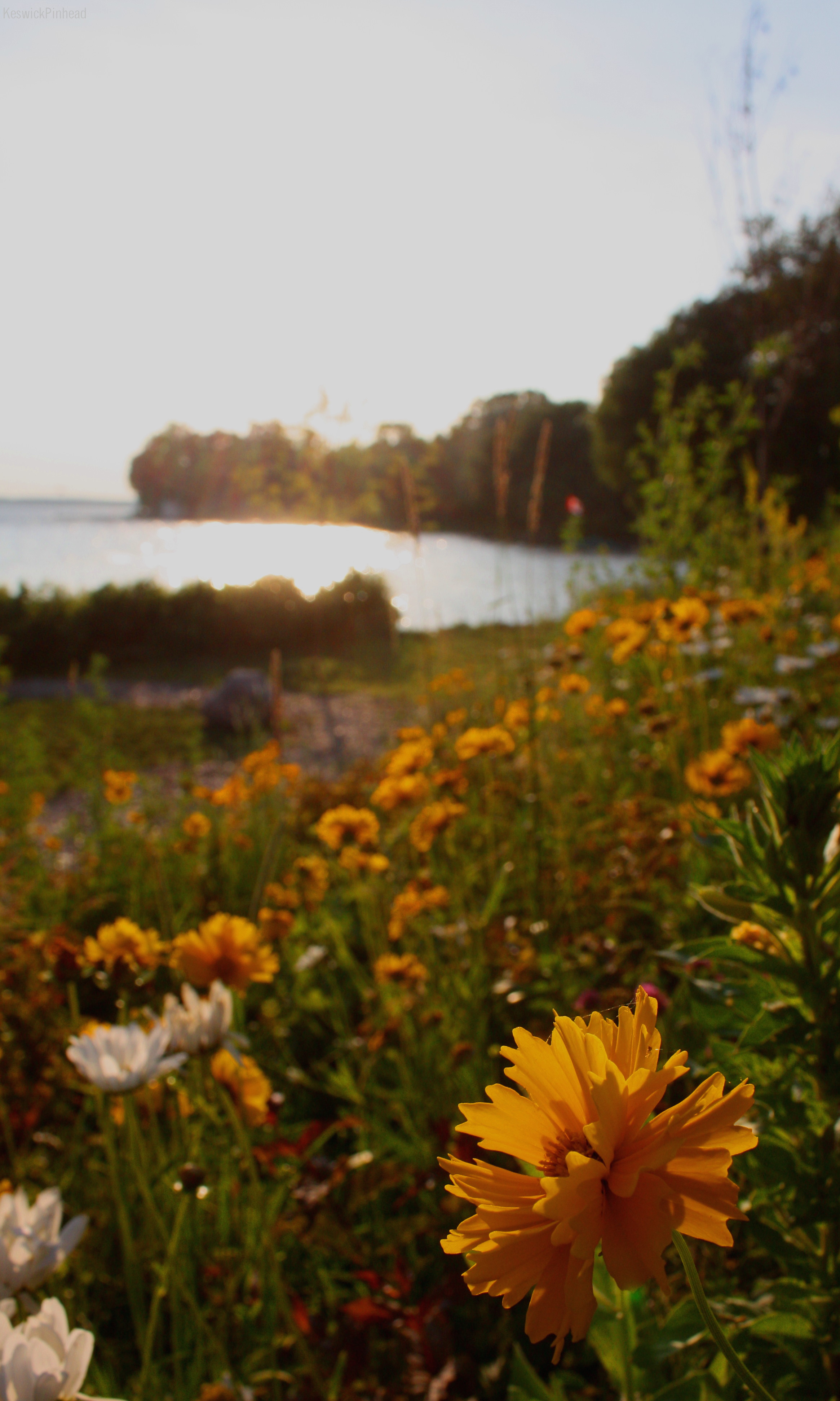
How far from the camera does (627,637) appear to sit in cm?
286

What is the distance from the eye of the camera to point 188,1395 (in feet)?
3.45

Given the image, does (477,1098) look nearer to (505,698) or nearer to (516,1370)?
(516,1370)

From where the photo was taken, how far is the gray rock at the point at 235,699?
658cm

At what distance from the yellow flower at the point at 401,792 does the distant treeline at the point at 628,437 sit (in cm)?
708

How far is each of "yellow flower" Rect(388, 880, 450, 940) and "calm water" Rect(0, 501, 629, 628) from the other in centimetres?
271

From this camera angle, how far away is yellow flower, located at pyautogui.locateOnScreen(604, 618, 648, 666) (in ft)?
8.47

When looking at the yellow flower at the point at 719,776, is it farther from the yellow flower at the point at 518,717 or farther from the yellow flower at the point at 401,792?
the yellow flower at the point at 518,717

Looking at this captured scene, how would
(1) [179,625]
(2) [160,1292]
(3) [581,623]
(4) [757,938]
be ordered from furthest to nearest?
(1) [179,625] < (3) [581,623] < (2) [160,1292] < (4) [757,938]

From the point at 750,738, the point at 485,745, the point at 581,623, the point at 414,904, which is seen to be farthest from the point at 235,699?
the point at 750,738

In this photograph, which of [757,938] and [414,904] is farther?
[414,904]

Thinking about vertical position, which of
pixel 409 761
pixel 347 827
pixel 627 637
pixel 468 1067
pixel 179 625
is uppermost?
pixel 627 637

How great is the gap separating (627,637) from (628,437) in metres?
16.2

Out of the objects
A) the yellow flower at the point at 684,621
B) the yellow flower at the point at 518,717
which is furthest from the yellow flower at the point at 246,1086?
the yellow flower at the point at 684,621

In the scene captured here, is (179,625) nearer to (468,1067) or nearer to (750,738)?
(750,738)
